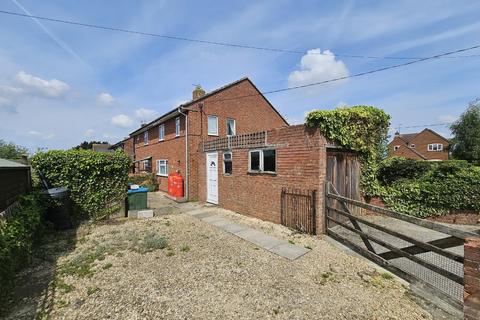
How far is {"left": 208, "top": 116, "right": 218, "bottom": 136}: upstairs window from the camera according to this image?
14.9m

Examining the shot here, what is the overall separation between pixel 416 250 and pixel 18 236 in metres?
8.12

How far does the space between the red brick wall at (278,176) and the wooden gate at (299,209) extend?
186 mm

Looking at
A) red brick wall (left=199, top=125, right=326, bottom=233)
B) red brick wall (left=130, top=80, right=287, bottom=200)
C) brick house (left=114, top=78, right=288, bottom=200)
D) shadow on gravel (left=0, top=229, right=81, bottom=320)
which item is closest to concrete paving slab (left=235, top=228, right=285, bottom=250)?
red brick wall (left=199, top=125, right=326, bottom=233)

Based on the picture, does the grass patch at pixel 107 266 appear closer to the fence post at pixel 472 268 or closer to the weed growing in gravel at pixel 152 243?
the weed growing in gravel at pixel 152 243

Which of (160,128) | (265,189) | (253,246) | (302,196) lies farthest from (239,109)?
(253,246)

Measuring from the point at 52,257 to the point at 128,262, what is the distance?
2.05 meters

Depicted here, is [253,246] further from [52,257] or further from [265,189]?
[52,257]

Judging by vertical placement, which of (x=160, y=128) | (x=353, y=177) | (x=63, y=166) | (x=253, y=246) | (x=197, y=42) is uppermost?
(x=197, y=42)

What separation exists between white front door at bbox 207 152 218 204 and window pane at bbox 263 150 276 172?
11.9 feet

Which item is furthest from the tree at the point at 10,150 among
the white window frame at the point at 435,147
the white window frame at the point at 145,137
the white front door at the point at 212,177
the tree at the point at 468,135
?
the white window frame at the point at 435,147

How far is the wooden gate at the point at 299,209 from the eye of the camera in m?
7.10

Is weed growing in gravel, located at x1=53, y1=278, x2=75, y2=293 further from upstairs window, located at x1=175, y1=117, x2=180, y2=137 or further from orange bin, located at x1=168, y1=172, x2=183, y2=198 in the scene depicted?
upstairs window, located at x1=175, y1=117, x2=180, y2=137

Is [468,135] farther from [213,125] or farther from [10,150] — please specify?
[10,150]

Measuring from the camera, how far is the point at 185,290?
4.15m
